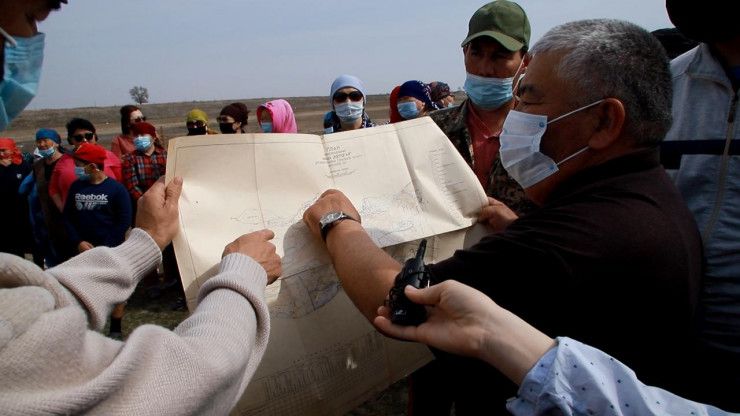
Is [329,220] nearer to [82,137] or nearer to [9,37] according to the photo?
[9,37]

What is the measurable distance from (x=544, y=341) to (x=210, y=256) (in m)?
1.10

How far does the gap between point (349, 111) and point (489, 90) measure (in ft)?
5.78

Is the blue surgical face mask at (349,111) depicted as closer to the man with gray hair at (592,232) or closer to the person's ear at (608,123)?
the man with gray hair at (592,232)

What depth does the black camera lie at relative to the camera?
44.0 inches

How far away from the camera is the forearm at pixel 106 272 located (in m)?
1.22

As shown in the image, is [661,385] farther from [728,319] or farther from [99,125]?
[99,125]

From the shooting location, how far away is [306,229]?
173cm

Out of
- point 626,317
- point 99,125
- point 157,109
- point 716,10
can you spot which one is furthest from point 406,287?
point 157,109

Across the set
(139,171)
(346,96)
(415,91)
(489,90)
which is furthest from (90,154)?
(489,90)

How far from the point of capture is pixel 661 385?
3.98 feet

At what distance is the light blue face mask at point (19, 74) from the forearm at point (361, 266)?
0.92 m

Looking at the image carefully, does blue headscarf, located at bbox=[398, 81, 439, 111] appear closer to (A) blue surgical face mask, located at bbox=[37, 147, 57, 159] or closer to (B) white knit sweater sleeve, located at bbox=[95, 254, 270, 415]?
(B) white knit sweater sleeve, located at bbox=[95, 254, 270, 415]

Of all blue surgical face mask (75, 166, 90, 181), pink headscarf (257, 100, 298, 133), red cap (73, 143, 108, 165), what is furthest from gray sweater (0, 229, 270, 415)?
blue surgical face mask (75, 166, 90, 181)

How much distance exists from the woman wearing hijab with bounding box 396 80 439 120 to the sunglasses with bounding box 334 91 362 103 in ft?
2.63
